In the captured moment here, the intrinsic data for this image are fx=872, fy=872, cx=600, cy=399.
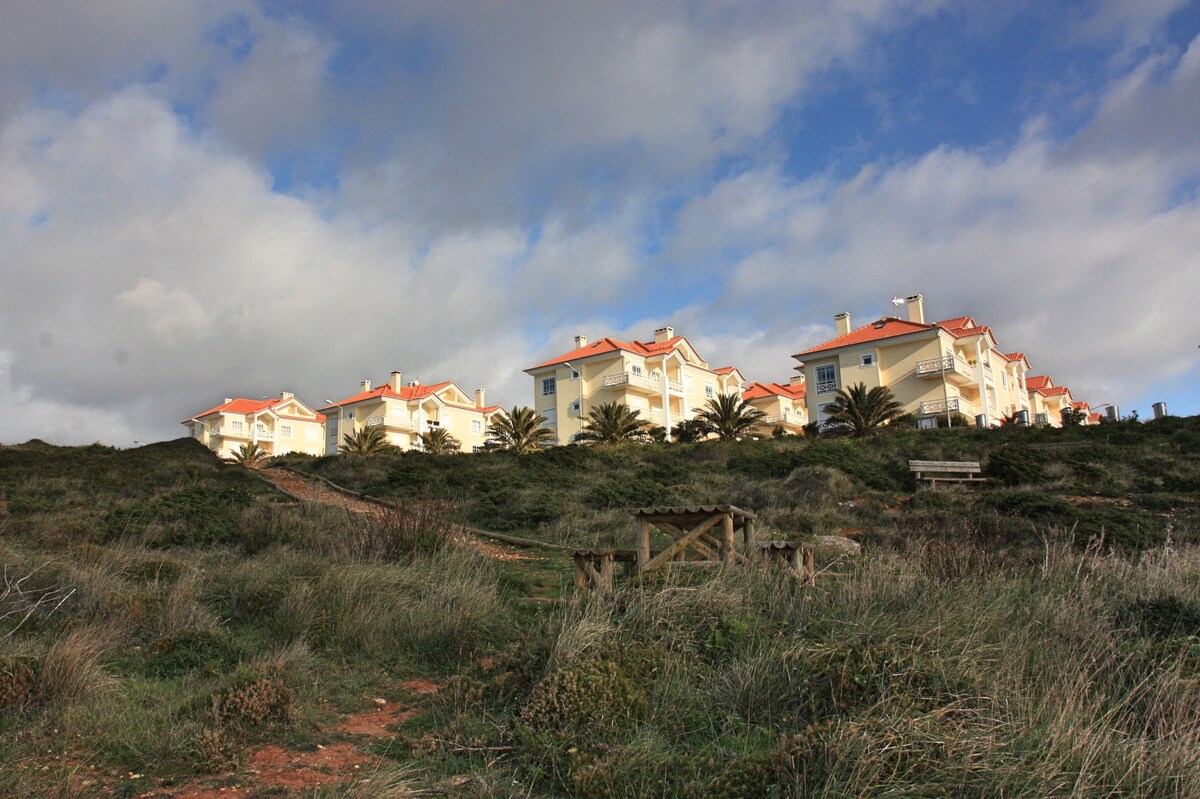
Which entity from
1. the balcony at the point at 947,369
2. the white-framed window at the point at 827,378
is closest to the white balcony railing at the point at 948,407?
the balcony at the point at 947,369

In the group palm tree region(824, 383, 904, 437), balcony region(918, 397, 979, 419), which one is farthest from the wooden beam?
balcony region(918, 397, 979, 419)

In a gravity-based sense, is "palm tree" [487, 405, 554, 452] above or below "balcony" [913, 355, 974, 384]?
below

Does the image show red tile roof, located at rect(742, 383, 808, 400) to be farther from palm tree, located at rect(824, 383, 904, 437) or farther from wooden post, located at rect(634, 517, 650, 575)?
wooden post, located at rect(634, 517, 650, 575)

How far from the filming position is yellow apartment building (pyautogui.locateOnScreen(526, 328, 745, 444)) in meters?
49.5

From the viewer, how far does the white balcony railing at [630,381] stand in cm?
4862

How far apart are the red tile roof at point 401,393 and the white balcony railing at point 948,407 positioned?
3407cm

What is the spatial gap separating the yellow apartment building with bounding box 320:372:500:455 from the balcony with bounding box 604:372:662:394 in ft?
46.5

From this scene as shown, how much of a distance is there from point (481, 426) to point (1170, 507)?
5383cm

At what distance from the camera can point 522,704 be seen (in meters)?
5.91

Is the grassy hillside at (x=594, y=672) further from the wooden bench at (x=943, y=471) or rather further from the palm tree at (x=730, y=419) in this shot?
the palm tree at (x=730, y=419)

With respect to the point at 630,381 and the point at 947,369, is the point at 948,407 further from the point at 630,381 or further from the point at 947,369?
the point at 630,381

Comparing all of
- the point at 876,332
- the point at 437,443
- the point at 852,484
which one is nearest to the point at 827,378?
the point at 876,332

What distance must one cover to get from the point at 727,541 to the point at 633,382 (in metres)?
40.3

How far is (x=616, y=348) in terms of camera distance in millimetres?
49156
